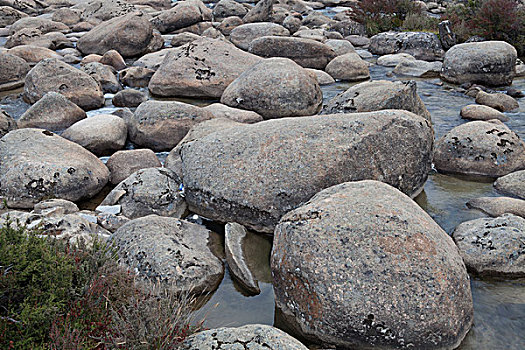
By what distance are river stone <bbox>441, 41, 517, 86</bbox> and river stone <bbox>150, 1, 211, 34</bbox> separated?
1316 cm

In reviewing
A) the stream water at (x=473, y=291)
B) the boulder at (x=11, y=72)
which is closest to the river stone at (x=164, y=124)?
the stream water at (x=473, y=291)

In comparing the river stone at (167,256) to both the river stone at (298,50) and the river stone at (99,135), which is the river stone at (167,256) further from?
the river stone at (298,50)

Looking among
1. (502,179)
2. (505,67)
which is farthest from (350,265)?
(505,67)

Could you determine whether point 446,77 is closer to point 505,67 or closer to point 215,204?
point 505,67

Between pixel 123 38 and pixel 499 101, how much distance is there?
42.9 ft

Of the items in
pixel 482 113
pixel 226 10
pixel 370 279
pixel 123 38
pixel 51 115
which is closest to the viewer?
pixel 370 279

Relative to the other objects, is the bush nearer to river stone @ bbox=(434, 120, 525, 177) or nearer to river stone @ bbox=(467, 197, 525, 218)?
river stone @ bbox=(434, 120, 525, 177)

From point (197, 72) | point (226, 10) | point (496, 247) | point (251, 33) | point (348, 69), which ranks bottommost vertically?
point (226, 10)

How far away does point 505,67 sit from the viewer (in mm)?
13695

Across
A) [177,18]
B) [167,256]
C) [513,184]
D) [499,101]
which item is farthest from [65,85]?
[177,18]

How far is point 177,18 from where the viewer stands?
22.5m

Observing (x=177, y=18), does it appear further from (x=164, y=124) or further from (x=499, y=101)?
(x=499, y=101)

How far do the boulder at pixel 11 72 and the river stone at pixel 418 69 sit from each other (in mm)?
11938

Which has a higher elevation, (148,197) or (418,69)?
(148,197)
